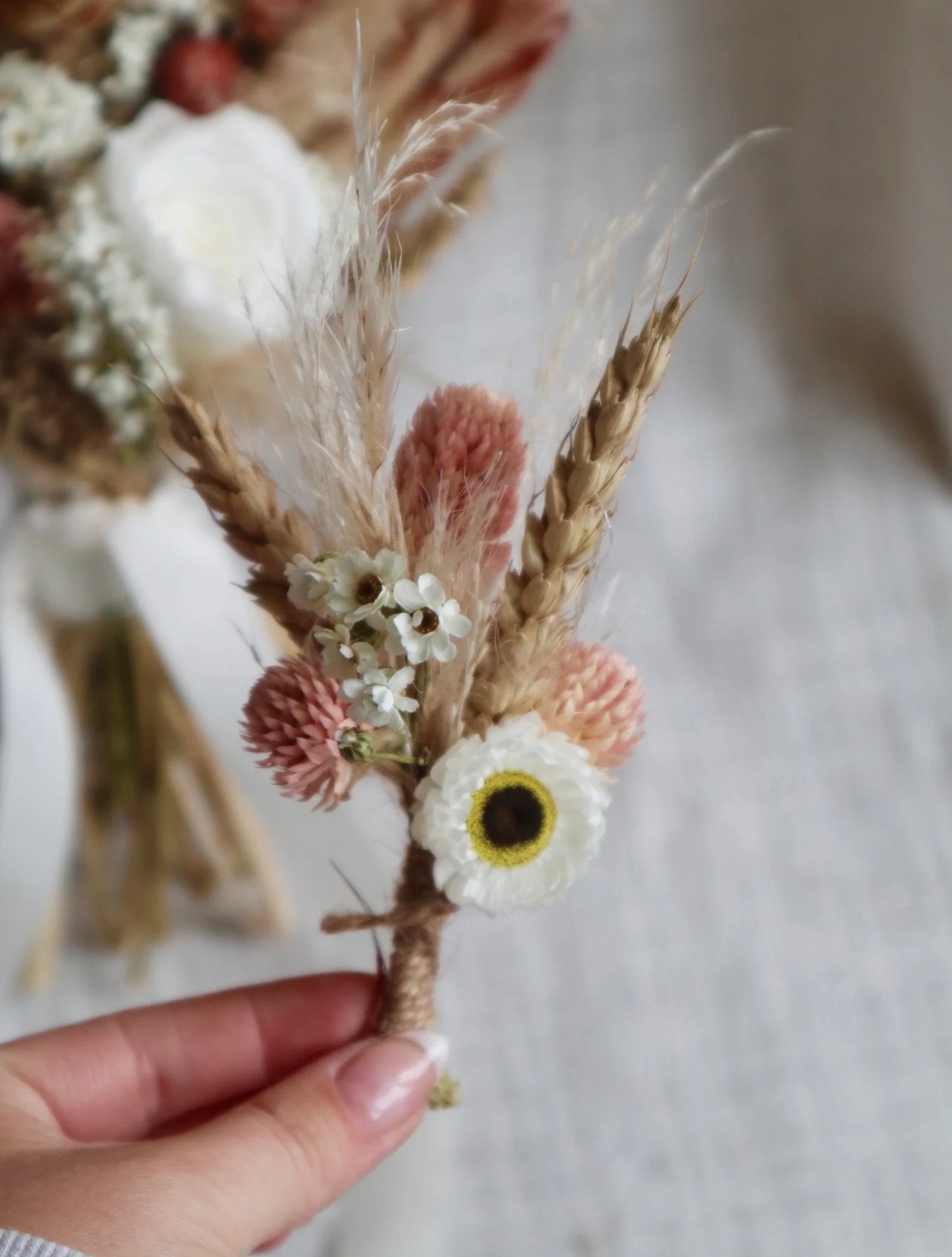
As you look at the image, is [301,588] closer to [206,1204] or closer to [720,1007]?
[206,1204]

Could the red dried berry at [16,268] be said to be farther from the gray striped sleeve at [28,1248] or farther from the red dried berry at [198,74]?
the gray striped sleeve at [28,1248]

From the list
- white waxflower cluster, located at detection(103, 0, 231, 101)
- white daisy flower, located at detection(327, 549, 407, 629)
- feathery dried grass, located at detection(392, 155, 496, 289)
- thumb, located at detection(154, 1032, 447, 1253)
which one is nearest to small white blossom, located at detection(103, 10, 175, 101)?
white waxflower cluster, located at detection(103, 0, 231, 101)

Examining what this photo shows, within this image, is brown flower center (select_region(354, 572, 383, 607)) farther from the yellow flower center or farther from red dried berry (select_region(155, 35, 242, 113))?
red dried berry (select_region(155, 35, 242, 113))

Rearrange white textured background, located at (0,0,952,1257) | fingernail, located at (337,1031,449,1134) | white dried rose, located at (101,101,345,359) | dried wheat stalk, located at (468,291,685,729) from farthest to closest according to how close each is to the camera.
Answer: white textured background, located at (0,0,952,1257)
white dried rose, located at (101,101,345,359)
fingernail, located at (337,1031,449,1134)
dried wheat stalk, located at (468,291,685,729)

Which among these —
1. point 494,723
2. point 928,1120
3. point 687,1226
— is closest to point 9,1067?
point 494,723

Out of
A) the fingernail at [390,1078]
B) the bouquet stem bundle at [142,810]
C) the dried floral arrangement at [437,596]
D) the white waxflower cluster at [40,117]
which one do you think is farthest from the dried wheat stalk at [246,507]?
the bouquet stem bundle at [142,810]

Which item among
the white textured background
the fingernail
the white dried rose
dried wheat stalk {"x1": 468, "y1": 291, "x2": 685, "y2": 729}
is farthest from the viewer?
the white textured background
